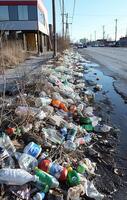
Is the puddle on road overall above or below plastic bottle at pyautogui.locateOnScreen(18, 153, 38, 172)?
below

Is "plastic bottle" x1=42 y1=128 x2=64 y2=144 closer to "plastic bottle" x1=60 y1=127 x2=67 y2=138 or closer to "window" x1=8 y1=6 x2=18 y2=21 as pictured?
"plastic bottle" x1=60 y1=127 x2=67 y2=138

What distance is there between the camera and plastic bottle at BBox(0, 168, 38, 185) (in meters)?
3.54

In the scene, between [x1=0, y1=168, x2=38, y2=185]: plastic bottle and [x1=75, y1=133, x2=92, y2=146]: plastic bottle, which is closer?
[x1=0, y1=168, x2=38, y2=185]: plastic bottle

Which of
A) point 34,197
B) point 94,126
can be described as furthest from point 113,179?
point 94,126

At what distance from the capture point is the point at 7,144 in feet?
13.7

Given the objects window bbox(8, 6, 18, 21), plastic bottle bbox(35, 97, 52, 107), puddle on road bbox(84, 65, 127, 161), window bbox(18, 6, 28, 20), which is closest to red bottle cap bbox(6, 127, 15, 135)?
plastic bottle bbox(35, 97, 52, 107)

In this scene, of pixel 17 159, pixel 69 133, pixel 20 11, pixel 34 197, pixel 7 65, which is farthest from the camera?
pixel 20 11

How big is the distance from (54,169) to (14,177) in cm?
60

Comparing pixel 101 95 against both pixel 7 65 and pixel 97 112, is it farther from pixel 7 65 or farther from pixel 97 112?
pixel 7 65

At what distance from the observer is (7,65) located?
50.2ft

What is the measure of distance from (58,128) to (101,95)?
5.05m

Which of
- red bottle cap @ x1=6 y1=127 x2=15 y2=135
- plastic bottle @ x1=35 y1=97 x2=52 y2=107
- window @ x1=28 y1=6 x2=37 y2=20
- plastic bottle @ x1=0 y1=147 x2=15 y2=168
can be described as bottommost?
plastic bottle @ x1=0 y1=147 x2=15 y2=168

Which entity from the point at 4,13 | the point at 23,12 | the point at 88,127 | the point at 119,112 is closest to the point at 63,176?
the point at 88,127

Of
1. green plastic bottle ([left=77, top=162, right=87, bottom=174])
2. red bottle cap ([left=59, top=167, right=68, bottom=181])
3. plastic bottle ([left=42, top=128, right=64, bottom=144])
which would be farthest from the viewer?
plastic bottle ([left=42, top=128, right=64, bottom=144])
